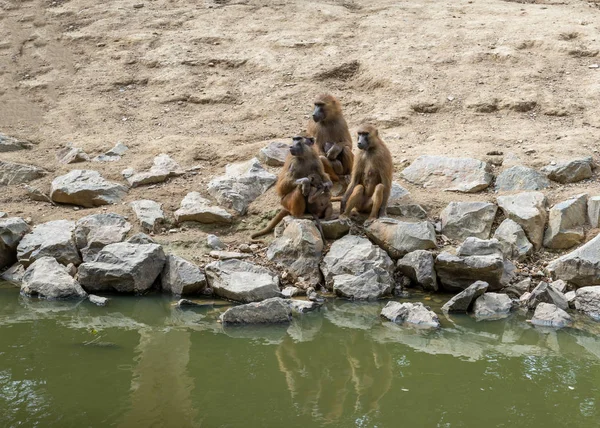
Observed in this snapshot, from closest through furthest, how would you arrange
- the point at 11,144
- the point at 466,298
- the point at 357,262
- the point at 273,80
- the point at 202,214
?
the point at 466,298, the point at 357,262, the point at 202,214, the point at 11,144, the point at 273,80

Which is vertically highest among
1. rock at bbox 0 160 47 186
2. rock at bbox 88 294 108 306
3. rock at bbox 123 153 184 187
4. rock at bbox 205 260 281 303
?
rock at bbox 0 160 47 186

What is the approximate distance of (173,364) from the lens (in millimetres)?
6199

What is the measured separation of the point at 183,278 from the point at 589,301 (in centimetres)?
434

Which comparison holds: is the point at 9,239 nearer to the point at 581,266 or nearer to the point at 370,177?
the point at 370,177

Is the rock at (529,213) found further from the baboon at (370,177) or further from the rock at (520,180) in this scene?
Result: the baboon at (370,177)

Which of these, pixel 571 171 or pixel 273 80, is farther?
pixel 273 80

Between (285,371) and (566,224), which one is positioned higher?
(285,371)

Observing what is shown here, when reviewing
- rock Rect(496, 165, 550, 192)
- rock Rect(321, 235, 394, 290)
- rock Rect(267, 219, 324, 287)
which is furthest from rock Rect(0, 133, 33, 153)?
rock Rect(496, 165, 550, 192)

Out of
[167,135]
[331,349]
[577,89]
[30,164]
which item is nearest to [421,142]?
[577,89]

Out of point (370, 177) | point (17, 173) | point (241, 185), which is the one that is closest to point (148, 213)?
point (241, 185)

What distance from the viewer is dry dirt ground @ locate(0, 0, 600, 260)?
35.0 feet

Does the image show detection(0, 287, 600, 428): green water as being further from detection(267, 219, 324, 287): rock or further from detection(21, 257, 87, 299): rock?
detection(267, 219, 324, 287): rock

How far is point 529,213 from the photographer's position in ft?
28.9

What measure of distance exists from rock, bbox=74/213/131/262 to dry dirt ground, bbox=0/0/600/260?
1.61 feet
